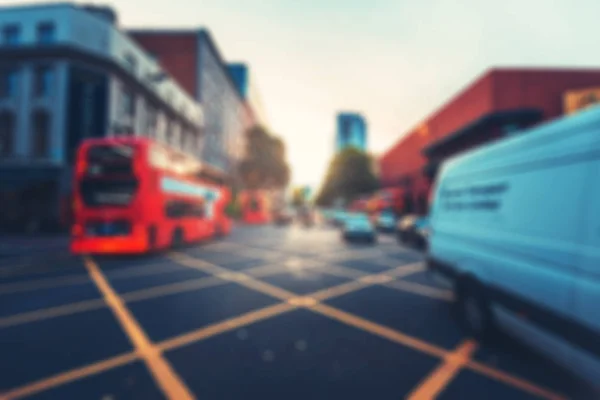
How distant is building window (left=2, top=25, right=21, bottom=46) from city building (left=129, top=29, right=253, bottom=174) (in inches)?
509

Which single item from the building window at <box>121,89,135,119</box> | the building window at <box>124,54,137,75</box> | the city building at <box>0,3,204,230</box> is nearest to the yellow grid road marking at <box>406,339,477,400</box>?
the city building at <box>0,3,204,230</box>

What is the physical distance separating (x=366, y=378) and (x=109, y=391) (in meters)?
2.27

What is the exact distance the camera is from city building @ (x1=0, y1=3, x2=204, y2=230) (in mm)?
18000

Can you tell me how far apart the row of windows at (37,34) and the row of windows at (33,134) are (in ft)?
15.0

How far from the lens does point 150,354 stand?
328cm

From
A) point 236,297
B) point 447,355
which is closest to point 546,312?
point 447,355

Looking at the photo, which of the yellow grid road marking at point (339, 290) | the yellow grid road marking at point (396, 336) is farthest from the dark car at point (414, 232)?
the yellow grid road marking at point (396, 336)

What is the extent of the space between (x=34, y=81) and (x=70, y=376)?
2351 cm

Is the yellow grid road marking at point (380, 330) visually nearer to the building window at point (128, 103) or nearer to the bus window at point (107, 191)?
the bus window at point (107, 191)

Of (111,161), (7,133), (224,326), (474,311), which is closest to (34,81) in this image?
(7,133)

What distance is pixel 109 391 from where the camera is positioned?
2.59 meters

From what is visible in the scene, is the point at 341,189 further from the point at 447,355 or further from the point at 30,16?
the point at 447,355

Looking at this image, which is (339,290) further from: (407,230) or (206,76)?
(206,76)

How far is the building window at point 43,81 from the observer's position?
1891 centimetres
